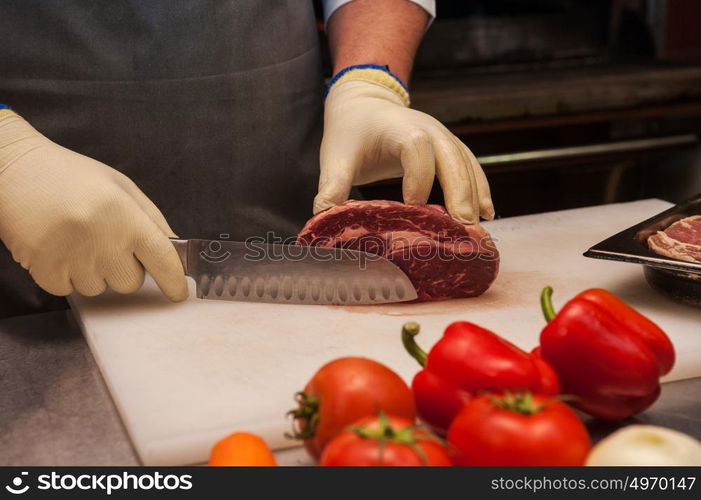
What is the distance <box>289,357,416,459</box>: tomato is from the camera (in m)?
1.05

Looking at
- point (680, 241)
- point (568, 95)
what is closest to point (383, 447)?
point (680, 241)

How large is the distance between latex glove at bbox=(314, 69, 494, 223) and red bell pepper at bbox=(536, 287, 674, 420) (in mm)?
717

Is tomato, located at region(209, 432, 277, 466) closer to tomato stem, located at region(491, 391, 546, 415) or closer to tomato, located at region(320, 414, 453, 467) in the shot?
tomato, located at region(320, 414, 453, 467)

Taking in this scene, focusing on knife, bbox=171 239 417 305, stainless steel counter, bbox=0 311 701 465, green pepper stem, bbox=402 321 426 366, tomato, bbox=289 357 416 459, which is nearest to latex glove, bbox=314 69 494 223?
knife, bbox=171 239 417 305

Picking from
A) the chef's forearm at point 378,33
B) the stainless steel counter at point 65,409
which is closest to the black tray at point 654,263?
the stainless steel counter at point 65,409

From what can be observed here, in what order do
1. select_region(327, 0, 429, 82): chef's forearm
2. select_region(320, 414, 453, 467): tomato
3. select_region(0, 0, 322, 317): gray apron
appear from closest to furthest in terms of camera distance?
1. select_region(320, 414, 453, 467): tomato
2. select_region(0, 0, 322, 317): gray apron
3. select_region(327, 0, 429, 82): chef's forearm

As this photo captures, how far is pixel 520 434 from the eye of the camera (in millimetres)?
940

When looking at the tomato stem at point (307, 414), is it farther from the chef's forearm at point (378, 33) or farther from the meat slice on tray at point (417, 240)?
the chef's forearm at point (378, 33)

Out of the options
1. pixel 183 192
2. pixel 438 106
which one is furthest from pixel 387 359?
pixel 438 106

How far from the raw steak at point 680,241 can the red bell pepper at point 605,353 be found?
21.5 inches

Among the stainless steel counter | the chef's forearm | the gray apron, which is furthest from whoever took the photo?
the chef's forearm

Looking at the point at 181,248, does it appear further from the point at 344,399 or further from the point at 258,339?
the point at 344,399

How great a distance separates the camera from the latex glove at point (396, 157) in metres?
1.91

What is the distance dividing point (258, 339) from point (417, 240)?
1.51 ft
